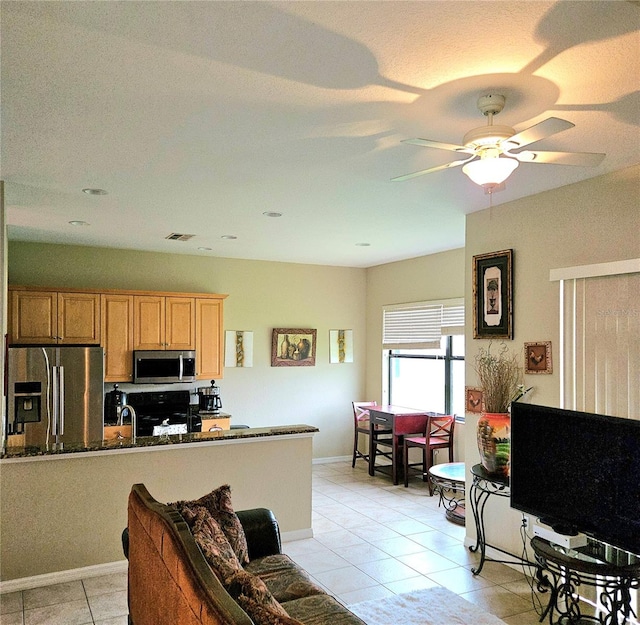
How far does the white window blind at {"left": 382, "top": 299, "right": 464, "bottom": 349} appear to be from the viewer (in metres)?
6.53

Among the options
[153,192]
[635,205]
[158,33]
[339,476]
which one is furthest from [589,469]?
[339,476]

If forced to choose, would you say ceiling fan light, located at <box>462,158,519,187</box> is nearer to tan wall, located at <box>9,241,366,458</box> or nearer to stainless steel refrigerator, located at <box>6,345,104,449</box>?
stainless steel refrigerator, located at <box>6,345,104,449</box>

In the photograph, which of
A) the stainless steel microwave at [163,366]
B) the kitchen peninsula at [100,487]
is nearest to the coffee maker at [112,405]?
the stainless steel microwave at [163,366]

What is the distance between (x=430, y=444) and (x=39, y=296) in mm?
4484

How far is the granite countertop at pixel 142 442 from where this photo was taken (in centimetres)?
384

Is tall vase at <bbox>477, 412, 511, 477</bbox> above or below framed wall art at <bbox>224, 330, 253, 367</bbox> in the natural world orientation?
below

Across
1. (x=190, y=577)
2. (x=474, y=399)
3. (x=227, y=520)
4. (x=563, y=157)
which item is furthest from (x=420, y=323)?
(x=190, y=577)

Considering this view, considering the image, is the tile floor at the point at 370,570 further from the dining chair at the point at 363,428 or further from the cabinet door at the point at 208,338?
the cabinet door at the point at 208,338

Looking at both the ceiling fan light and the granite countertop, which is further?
the granite countertop

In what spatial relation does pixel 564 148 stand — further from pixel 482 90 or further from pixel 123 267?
pixel 123 267

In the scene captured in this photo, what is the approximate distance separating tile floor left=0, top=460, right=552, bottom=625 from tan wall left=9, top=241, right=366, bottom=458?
196cm

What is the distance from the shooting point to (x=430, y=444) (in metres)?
6.33

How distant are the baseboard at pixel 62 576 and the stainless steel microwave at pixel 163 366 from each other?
100 inches

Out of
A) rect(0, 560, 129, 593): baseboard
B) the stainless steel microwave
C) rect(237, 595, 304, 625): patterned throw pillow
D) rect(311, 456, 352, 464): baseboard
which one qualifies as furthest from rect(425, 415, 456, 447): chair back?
rect(237, 595, 304, 625): patterned throw pillow
